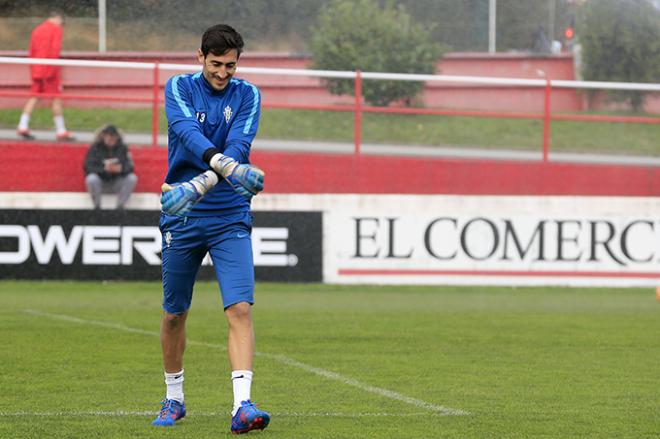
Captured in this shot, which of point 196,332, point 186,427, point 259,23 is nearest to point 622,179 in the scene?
point 259,23

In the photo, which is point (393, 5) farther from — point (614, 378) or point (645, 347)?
point (614, 378)

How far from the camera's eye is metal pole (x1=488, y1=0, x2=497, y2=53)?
23.8 m

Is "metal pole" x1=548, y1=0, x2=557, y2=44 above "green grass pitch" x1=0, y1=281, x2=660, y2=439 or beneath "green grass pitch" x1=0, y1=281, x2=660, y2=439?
above

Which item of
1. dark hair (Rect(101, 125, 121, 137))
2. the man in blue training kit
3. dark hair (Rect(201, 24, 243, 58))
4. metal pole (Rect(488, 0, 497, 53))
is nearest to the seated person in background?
dark hair (Rect(101, 125, 121, 137))

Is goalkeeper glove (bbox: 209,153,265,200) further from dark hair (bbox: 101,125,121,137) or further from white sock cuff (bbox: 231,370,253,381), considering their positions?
dark hair (bbox: 101,125,121,137)

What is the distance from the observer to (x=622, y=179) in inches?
827

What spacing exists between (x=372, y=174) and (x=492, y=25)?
4.96 meters

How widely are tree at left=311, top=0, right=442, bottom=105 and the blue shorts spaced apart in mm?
14947

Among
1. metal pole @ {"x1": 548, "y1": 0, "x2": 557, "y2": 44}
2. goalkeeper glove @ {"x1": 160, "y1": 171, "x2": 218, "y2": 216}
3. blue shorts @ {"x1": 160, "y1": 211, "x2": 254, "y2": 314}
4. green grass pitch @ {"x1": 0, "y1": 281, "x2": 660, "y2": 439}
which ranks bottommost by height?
green grass pitch @ {"x1": 0, "y1": 281, "x2": 660, "y2": 439}

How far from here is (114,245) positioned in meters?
18.3

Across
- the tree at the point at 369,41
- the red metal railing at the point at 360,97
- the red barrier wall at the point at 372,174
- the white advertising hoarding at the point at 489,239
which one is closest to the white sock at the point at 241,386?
the white advertising hoarding at the point at 489,239

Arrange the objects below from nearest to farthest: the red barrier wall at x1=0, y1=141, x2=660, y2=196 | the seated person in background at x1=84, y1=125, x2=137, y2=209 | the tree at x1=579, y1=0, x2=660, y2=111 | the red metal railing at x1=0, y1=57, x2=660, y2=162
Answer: the seated person in background at x1=84, y1=125, x2=137, y2=209
the red barrier wall at x1=0, y1=141, x2=660, y2=196
the red metal railing at x1=0, y1=57, x2=660, y2=162
the tree at x1=579, y1=0, x2=660, y2=111

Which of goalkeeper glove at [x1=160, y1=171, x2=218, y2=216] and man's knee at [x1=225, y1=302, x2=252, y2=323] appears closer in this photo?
goalkeeper glove at [x1=160, y1=171, x2=218, y2=216]

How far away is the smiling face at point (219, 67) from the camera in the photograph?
7.38m
